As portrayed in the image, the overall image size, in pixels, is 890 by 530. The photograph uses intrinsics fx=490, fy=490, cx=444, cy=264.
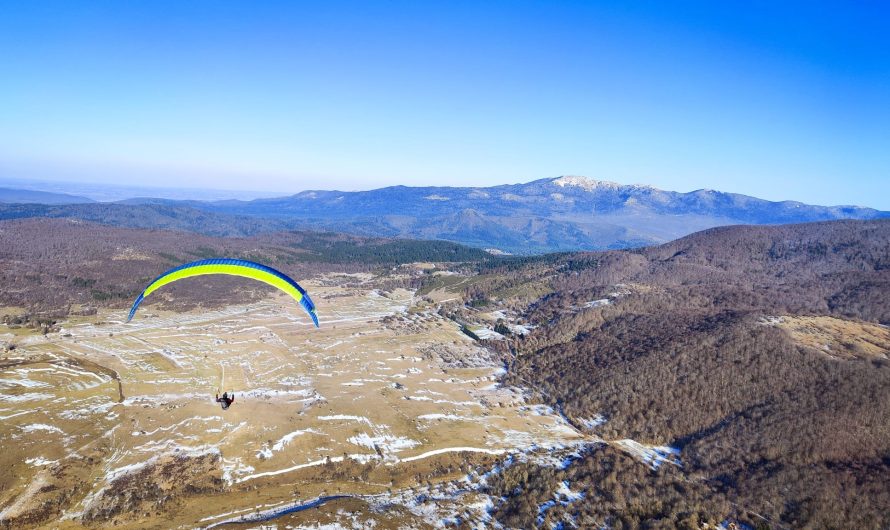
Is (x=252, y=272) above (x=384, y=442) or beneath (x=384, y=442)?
above

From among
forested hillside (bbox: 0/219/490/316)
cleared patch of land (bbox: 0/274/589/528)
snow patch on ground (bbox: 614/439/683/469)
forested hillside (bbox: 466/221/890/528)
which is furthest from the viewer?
forested hillside (bbox: 0/219/490/316)

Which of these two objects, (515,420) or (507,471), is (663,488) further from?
(515,420)

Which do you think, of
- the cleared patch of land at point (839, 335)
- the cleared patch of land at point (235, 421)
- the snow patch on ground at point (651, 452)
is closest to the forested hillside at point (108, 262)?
the cleared patch of land at point (235, 421)

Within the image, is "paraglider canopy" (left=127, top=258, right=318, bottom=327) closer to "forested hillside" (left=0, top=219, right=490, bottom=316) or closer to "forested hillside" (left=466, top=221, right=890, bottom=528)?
"forested hillside" (left=466, top=221, right=890, bottom=528)

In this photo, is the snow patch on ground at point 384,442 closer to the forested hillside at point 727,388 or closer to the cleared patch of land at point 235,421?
the cleared patch of land at point 235,421

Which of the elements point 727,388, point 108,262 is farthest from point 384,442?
point 108,262

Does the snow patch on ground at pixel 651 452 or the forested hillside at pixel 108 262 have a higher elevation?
the forested hillside at pixel 108 262

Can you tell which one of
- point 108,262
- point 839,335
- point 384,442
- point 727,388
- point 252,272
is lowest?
point 384,442

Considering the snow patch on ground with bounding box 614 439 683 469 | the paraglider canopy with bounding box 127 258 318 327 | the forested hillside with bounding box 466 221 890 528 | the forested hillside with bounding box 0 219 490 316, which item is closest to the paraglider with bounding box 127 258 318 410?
the paraglider canopy with bounding box 127 258 318 327

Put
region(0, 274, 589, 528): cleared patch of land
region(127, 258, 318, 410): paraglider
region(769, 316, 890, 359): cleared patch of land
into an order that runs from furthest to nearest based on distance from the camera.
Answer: region(769, 316, 890, 359): cleared patch of land
region(127, 258, 318, 410): paraglider
region(0, 274, 589, 528): cleared patch of land

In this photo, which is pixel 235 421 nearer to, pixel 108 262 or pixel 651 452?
pixel 651 452

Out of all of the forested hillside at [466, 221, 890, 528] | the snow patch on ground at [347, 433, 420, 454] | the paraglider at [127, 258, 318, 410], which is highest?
the paraglider at [127, 258, 318, 410]
